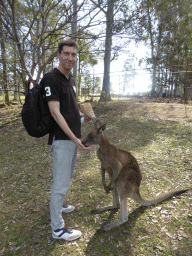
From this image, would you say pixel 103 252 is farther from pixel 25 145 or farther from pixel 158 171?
pixel 25 145

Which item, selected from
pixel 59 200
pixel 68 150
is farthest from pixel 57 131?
pixel 59 200

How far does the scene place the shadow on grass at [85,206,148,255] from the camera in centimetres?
209

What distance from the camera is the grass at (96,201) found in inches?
85.5

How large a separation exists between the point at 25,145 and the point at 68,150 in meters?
4.71

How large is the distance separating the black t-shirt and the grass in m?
1.40

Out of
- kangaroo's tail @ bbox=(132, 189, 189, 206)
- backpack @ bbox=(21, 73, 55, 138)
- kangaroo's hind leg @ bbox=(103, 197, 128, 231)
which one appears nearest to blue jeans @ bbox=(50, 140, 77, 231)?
backpack @ bbox=(21, 73, 55, 138)

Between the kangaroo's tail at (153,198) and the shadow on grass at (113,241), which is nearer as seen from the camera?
the shadow on grass at (113,241)

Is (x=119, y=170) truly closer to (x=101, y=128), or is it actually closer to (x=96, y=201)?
(x=101, y=128)

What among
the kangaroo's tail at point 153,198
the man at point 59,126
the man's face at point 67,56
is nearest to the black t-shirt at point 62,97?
the man at point 59,126

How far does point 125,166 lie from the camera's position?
2395mm

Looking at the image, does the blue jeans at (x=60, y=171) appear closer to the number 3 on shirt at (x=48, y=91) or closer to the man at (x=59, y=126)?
the man at (x=59, y=126)

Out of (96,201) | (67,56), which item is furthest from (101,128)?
(96,201)

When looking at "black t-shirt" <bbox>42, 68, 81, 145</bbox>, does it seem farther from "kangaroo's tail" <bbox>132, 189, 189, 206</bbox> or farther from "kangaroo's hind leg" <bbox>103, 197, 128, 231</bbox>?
"kangaroo's tail" <bbox>132, 189, 189, 206</bbox>

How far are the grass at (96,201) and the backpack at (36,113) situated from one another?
152 cm
